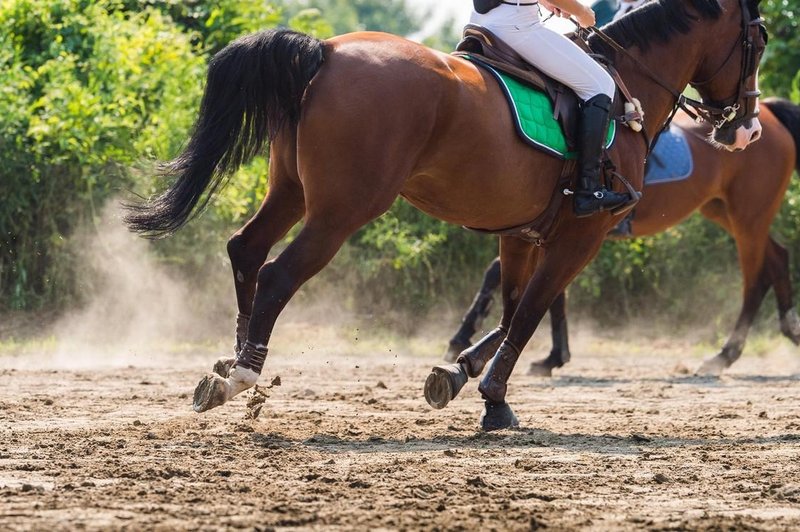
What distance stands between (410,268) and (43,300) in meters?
4.31

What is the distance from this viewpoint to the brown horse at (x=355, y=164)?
6.41 m

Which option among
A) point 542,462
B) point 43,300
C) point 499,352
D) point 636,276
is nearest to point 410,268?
point 636,276

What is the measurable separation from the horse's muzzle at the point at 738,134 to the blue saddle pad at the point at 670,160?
2677 millimetres

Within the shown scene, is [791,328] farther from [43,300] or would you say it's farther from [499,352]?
[43,300]

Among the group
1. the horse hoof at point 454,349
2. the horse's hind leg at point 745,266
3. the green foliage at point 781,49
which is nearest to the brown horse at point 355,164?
the horse hoof at point 454,349

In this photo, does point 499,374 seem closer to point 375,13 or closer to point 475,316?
point 475,316

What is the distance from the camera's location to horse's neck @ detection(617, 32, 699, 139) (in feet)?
26.7

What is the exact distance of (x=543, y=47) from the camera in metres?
7.27

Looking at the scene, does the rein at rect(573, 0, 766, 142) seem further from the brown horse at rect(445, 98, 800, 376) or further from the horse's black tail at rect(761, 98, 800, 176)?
the horse's black tail at rect(761, 98, 800, 176)

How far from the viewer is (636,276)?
52.1 ft

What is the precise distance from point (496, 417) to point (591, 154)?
1623mm

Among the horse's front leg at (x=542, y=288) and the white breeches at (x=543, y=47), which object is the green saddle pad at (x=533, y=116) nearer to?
the white breeches at (x=543, y=47)

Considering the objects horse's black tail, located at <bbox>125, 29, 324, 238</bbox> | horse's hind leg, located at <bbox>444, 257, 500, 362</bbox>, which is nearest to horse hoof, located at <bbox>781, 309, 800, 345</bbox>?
horse's hind leg, located at <bbox>444, 257, 500, 362</bbox>

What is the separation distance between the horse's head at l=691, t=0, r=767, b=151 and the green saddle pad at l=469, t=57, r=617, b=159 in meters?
1.68
